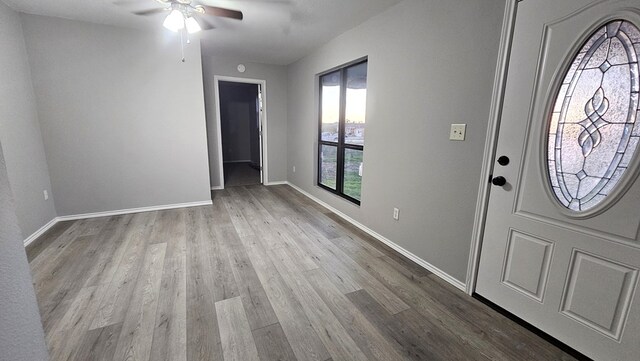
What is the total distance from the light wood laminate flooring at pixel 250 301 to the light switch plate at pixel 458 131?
94cm

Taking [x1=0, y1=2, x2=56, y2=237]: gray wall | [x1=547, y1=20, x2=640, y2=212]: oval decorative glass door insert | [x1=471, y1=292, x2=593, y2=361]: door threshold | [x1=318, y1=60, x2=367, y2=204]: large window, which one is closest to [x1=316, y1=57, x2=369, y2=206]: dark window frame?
[x1=318, y1=60, x2=367, y2=204]: large window

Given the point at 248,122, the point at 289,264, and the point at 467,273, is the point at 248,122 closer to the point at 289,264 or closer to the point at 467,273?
the point at 289,264

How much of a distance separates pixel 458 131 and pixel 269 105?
4079mm

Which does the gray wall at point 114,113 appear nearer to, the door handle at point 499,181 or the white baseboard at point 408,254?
the white baseboard at point 408,254

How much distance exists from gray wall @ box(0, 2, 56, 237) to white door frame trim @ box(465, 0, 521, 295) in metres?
4.22

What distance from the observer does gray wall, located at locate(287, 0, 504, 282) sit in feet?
6.31

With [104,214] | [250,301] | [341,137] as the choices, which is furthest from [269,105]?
[250,301]

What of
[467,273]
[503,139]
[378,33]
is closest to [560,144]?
[503,139]

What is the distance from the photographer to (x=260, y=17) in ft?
9.71

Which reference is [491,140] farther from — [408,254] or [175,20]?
[175,20]

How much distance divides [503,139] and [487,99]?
0.31 m

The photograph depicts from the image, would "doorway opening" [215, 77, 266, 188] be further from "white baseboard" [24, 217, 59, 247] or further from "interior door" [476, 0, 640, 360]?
"interior door" [476, 0, 640, 360]

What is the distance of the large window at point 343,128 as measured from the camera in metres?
3.45

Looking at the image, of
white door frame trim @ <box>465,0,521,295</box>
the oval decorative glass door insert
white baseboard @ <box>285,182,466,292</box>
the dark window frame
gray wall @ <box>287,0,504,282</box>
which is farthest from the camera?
the dark window frame
